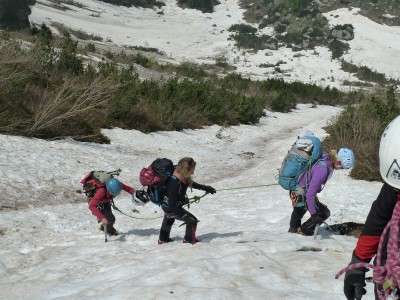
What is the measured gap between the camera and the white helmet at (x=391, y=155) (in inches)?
88.1

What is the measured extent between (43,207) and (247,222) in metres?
3.04

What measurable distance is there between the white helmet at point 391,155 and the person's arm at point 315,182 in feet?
9.67

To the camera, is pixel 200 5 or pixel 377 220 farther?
pixel 200 5

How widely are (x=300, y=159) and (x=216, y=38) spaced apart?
161 feet

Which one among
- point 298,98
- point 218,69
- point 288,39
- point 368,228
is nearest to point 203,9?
point 288,39

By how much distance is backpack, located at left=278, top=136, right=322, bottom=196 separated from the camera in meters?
5.32

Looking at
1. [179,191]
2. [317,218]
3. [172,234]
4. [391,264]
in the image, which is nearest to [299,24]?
[172,234]

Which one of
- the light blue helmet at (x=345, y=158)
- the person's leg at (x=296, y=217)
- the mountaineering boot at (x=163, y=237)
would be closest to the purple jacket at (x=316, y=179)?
the light blue helmet at (x=345, y=158)

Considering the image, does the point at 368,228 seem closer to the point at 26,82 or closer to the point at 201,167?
the point at 201,167

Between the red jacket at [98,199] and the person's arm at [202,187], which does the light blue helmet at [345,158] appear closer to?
the person's arm at [202,187]

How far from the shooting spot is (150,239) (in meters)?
6.01

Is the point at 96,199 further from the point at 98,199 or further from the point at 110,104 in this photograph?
the point at 110,104

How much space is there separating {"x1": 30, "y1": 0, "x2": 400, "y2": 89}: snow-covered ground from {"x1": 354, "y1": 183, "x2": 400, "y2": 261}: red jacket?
3397 centimetres

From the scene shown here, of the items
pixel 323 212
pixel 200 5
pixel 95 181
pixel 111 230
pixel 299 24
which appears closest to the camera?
pixel 323 212
